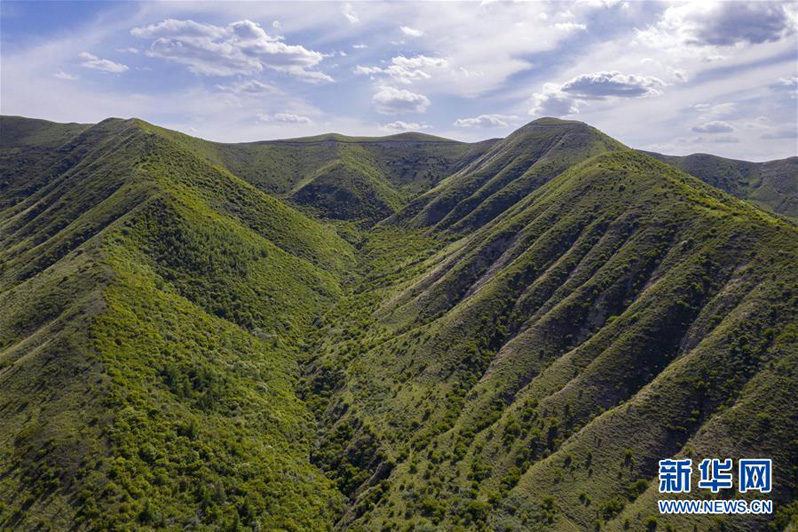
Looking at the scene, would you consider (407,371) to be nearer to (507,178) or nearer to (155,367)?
(155,367)

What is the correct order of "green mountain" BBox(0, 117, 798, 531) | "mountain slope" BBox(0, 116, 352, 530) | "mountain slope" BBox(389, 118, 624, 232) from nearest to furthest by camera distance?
"green mountain" BBox(0, 117, 798, 531)
"mountain slope" BBox(0, 116, 352, 530)
"mountain slope" BBox(389, 118, 624, 232)

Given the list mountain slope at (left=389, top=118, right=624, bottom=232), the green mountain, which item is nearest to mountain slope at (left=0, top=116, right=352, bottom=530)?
the green mountain

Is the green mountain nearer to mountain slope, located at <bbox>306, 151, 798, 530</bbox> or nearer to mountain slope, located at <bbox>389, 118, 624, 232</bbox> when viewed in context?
mountain slope, located at <bbox>306, 151, 798, 530</bbox>

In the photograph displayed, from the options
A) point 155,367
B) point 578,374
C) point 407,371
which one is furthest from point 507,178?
point 155,367

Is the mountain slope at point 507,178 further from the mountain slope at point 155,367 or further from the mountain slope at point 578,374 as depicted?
the mountain slope at point 578,374

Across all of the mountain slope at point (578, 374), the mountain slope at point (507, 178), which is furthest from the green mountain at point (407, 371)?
the mountain slope at point (507, 178)
